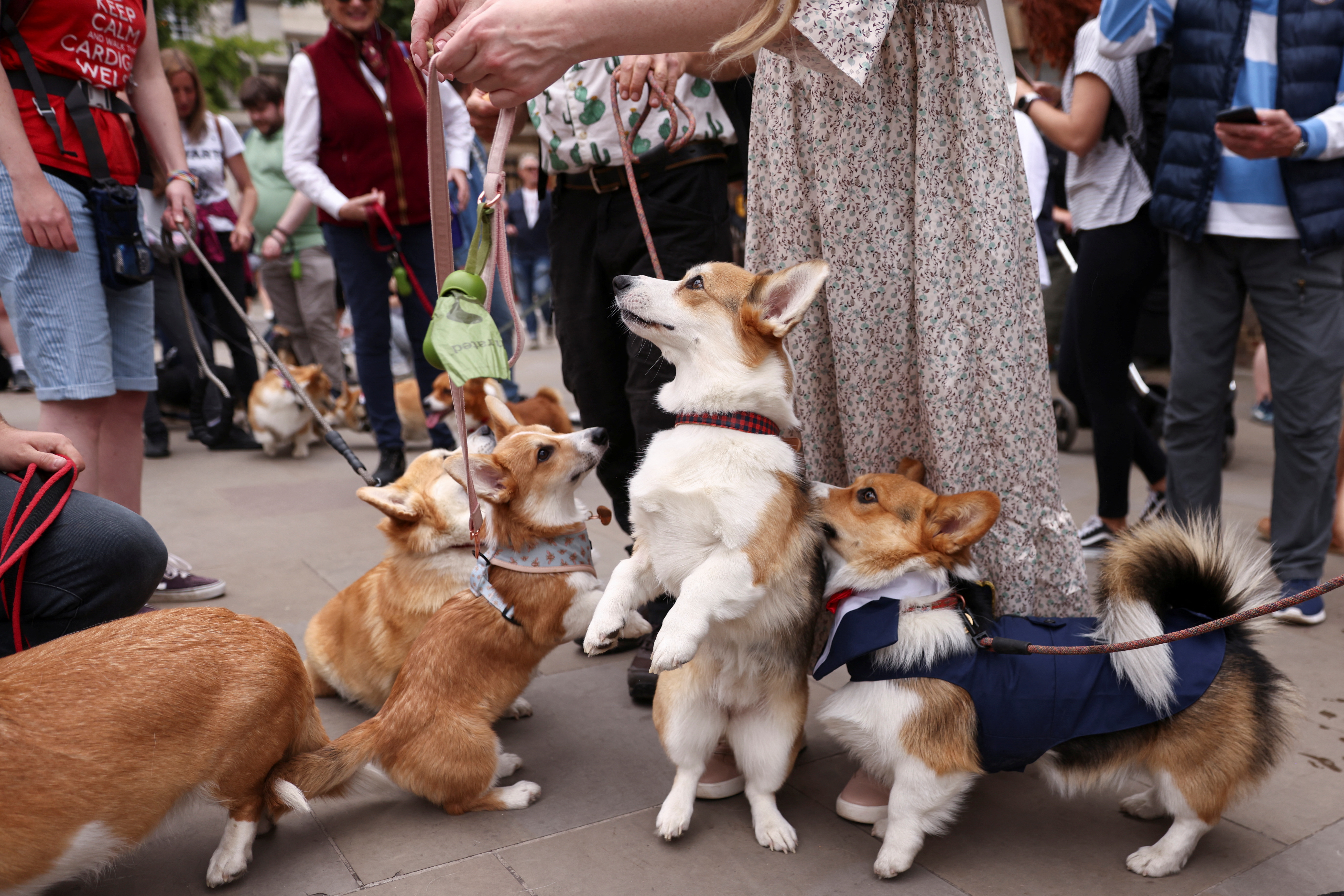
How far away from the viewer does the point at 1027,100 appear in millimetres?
3998

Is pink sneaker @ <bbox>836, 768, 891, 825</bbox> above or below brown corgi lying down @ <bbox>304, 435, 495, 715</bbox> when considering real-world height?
below

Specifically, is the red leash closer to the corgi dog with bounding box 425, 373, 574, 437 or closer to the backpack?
the corgi dog with bounding box 425, 373, 574, 437

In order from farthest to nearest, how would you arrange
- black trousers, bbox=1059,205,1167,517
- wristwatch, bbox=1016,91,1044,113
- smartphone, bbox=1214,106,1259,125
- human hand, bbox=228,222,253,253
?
human hand, bbox=228,222,253,253 < wristwatch, bbox=1016,91,1044,113 < black trousers, bbox=1059,205,1167,517 < smartphone, bbox=1214,106,1259,125

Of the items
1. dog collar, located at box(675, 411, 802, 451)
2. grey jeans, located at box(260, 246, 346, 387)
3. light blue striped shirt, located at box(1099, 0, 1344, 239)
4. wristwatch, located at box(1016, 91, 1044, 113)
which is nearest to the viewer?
dog collar, located at box(675, 411, 802, 451)

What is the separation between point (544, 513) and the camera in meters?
2.65

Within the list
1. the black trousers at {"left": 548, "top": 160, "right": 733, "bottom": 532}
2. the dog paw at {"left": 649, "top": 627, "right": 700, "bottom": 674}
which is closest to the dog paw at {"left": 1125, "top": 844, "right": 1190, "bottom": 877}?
the dog paw at {"left": 649, "top": 627, "right": 700, "bottom": 674}

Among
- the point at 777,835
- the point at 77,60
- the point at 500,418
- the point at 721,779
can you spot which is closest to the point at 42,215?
the point at 77,60

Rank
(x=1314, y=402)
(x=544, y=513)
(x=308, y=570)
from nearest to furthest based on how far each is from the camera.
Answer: (x=544, y=513) → (x=1314, y=402) → (x=308, y=570)

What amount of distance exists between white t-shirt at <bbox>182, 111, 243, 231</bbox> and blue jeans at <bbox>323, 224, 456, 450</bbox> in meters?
2.19

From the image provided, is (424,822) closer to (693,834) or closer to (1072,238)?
(693,834)

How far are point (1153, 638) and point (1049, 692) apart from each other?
0.25 m

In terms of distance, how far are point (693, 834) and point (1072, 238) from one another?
5710 millimetres

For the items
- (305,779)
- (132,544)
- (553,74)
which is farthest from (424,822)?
(553,74)

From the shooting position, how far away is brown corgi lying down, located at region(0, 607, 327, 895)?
1770 millimetres
